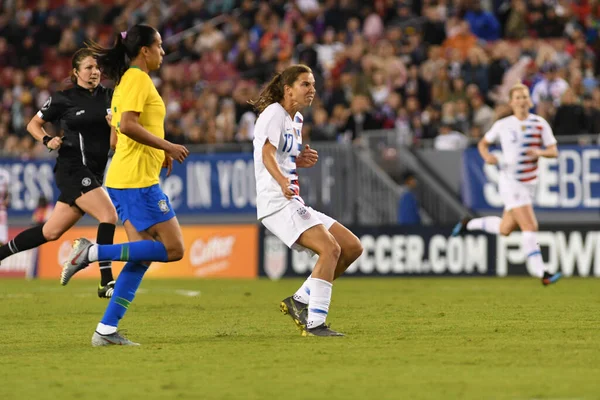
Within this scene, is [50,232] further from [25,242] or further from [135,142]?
[135,142]

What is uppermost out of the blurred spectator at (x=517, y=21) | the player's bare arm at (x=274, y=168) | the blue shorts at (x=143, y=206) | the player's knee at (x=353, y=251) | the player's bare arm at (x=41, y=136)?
the blurred spectator at (x=517, y=21)

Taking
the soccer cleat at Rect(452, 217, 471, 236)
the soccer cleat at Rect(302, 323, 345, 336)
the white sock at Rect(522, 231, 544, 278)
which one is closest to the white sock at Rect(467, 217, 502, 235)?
the soccer cleat at Rect(452, 217, 471, 236)

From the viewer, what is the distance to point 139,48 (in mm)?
8938

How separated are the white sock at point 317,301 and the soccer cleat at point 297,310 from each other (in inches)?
6.5

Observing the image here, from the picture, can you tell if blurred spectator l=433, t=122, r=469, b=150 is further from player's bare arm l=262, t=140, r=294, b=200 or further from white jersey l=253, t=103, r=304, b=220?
player's bare arm l=262, t=140, r=294, b=200

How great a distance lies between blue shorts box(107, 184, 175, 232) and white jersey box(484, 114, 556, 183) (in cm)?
861

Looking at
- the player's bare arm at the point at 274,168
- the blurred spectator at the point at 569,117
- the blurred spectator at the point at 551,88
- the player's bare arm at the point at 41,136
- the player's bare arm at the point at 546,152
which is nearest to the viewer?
the player's bare arm at the point at 274,168

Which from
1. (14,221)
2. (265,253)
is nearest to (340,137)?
(265,253)

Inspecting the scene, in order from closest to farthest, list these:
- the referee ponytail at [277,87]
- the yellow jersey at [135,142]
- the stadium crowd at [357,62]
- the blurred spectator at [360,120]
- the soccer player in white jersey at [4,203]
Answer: the yellow jersey at [135,142] → the referee ponytail at [277,87] → the stadium crowd at [357,62] → the blurred spectator at [360,120] → the soccer player in white jersey at [4,203]

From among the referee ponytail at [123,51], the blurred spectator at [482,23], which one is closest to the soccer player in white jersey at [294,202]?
the referee ponytail at [123,51]

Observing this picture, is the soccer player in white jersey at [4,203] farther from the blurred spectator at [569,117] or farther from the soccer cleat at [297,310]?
the soccer cleat at [297,310]

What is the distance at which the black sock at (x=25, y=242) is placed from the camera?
509 inches

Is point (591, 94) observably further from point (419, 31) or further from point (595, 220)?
point (419, 31)

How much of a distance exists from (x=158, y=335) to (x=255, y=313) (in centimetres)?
263
